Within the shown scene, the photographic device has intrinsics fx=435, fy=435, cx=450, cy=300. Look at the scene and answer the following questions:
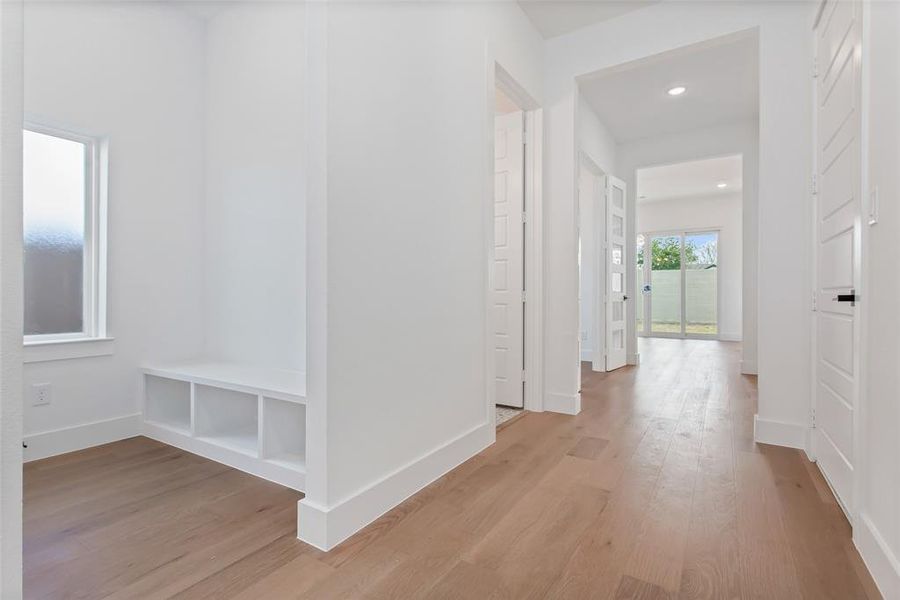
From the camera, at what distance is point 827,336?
2.06 meters

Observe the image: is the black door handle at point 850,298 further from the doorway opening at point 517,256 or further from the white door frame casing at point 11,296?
the white door frame casing at point 11,296

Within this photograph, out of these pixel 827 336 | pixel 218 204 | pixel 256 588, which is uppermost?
pixel 218 204

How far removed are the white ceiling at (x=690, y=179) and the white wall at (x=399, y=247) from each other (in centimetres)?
466

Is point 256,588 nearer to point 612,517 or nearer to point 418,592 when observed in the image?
point 418,592

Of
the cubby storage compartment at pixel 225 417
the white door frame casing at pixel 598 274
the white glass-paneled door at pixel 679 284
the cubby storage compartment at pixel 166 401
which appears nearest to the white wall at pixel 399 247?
the cubby storage compartment at pixel 225 417

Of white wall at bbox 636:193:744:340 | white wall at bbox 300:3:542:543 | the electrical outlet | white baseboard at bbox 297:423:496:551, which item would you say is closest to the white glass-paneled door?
white wall at bbox 636:193:744:340

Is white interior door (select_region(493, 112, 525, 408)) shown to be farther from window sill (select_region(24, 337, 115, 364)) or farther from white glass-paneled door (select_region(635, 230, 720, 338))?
white glass-paneled door (select_region(635, 230, 720, 338))

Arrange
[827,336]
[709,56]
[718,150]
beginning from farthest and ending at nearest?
1. [718,150]
2. [709,56]
3. [827,336]

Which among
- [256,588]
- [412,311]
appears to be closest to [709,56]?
[412,311]

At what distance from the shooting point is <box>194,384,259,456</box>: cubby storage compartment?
239 centimetres

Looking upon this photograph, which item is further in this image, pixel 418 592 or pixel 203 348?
pixel 203 348

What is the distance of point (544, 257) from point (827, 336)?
1660 millimetres

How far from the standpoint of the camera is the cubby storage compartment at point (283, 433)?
208cm


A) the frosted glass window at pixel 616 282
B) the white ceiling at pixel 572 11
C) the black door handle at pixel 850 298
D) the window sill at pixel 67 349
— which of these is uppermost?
the white ceiling at pixel 572 11
